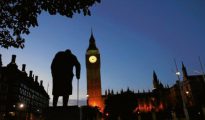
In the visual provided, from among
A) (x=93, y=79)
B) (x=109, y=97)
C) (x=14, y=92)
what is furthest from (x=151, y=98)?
(x=14, y=92)

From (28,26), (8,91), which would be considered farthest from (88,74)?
(28,26)

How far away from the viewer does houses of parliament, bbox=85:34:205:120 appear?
6911 centimetres

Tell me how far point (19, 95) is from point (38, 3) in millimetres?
69221

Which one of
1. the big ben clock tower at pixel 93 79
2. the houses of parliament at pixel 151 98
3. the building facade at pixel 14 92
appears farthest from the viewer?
the big ben clock tower at pixel 93 79

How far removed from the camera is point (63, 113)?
32.4 ft

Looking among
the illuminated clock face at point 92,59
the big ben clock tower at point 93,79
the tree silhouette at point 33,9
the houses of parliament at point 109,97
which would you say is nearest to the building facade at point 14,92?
the houses of parliament at point 109,97

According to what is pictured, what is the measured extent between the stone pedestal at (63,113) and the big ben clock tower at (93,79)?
98767 mm

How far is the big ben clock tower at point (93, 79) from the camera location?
10891 cm

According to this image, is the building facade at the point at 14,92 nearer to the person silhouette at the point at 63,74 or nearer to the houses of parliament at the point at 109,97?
the houses of parliament at the point at 109,97

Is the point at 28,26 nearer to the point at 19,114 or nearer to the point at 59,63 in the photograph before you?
the point at 59,63

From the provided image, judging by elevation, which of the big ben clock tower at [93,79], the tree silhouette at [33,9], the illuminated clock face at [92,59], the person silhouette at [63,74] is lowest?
the person silhouette at [63,74]

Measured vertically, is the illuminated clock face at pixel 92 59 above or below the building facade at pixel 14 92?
above

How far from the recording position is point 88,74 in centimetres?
11431

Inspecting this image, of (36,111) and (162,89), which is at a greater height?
(162,89)
